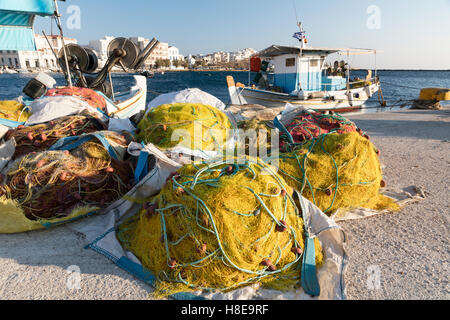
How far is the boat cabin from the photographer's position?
15062mm

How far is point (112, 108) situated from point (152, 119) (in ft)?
11.0

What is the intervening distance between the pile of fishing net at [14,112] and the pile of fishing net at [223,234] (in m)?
3.19

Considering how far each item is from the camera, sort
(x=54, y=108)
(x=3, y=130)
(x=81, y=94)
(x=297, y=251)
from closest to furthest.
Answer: (x=297, y=251), (x=3, y=130), (x=54, y=108), (x=81, y=94)

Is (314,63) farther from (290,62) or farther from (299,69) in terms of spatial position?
(290,62)

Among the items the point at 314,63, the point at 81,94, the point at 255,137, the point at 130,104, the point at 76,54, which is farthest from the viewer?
the point at 314,63

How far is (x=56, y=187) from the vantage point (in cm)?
314

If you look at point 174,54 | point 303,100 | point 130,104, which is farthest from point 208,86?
point 174,54

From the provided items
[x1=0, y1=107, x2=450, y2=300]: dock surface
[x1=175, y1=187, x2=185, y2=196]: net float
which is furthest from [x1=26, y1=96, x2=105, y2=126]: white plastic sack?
[x1=175, y1=187, x2=185, y2=196]: net float

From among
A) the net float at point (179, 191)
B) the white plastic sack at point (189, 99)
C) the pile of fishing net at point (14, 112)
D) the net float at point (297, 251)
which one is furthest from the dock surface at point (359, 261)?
the white plastic sack at point (189, 99)

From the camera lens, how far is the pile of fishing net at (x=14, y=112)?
4.30 metres

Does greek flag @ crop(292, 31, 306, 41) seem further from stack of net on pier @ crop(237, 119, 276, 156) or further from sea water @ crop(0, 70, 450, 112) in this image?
stack of net on pier @ crop(237, 119, 276, 156)

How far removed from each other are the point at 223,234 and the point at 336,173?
154cm

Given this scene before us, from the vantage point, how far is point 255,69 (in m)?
16.9
